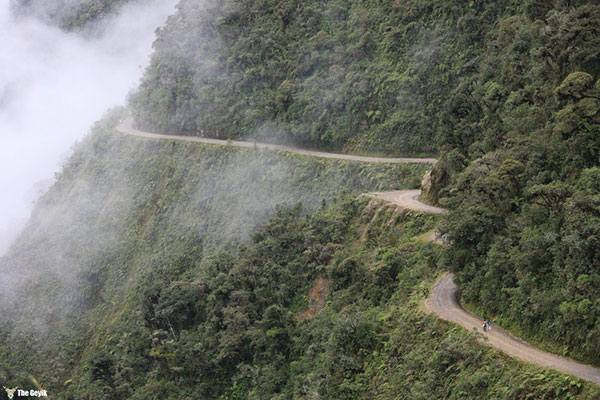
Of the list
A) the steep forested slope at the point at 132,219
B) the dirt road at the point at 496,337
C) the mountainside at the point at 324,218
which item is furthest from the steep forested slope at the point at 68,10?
the dirt road at the point at 496,337

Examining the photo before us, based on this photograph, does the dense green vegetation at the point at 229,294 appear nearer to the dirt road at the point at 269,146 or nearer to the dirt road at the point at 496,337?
the dirt road at the point at 496,337

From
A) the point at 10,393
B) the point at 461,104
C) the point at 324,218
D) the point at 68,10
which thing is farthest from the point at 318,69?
the point at 68,10

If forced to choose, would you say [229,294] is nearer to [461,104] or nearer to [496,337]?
[461,104]

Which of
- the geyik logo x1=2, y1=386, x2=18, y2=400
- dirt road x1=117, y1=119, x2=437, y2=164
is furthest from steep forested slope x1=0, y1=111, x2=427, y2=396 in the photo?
the geyik logo x1=2, y1=386, x2=18, y2=400

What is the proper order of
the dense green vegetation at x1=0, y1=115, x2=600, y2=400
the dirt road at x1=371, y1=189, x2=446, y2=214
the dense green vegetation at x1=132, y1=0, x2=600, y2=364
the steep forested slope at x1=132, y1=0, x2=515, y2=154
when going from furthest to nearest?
the steep forested slope at x1=132, y1=0, x2=515, y2=154, the dirt road at x1=371, y1=189, x2=446, y2=214, the dense green vegetation at x1=0, y1=115, x2=600, y2=400, the dense green vegetation at x1=132, y1=0, x2=600, y2=364

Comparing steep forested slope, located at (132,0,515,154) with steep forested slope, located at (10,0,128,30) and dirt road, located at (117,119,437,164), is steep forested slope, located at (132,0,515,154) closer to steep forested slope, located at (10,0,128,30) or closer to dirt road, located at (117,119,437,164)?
dirt road, located at (117,119,437,164)

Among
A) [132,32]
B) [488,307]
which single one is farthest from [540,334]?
[132,32]

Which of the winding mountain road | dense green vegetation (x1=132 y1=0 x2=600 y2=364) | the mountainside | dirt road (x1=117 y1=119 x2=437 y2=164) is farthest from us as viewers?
dirt road (x1=117 y1=119 x2=437 y2=164)
